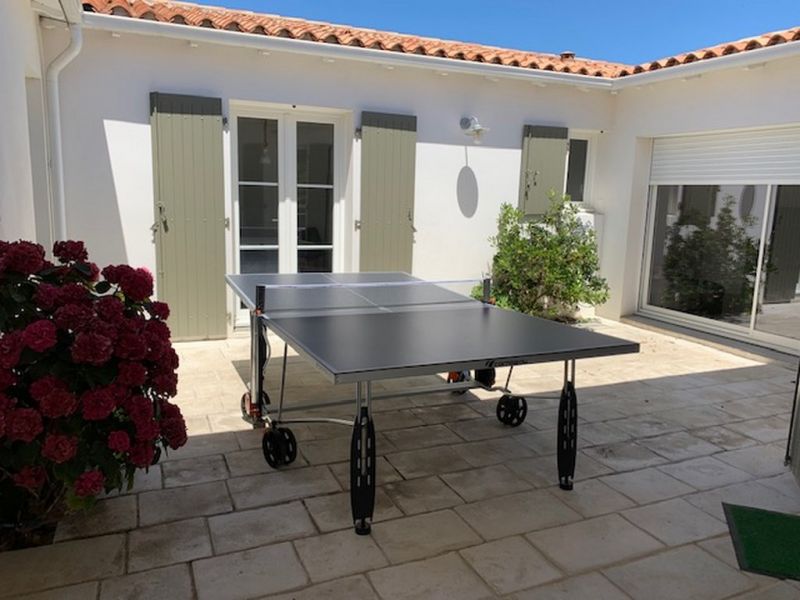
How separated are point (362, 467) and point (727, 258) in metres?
6.09

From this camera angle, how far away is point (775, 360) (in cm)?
648

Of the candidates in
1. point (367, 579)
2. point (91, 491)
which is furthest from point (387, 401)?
point (91, 491)

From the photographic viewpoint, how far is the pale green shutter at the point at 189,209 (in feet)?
20.4

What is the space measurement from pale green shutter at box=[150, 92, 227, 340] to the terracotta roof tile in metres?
0.76

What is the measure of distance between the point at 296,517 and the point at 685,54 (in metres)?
6.78

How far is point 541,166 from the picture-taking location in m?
8.01

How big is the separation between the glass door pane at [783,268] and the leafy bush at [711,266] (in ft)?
0.62

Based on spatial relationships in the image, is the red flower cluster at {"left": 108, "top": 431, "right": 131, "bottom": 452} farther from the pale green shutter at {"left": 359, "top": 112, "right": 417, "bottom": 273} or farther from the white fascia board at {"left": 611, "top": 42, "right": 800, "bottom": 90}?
the white fascia board at {"left": 611, "top": 42, "right": 800, "bottom": 90}

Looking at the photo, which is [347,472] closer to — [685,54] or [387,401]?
[387,401]

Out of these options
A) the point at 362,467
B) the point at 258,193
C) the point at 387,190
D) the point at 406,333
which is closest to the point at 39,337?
the point at 362,467

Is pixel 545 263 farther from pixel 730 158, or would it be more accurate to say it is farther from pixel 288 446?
pixel 288 446

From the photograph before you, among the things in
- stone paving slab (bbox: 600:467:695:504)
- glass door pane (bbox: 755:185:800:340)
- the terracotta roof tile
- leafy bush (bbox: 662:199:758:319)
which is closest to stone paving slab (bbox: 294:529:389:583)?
A: stone paving slab (bbox: 600:467:695:504)

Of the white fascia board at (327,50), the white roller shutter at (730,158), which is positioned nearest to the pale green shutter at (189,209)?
the white fascia board at (327,50)

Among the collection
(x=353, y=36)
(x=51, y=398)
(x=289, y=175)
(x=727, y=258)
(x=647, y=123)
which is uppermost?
(x=353, y=36)
